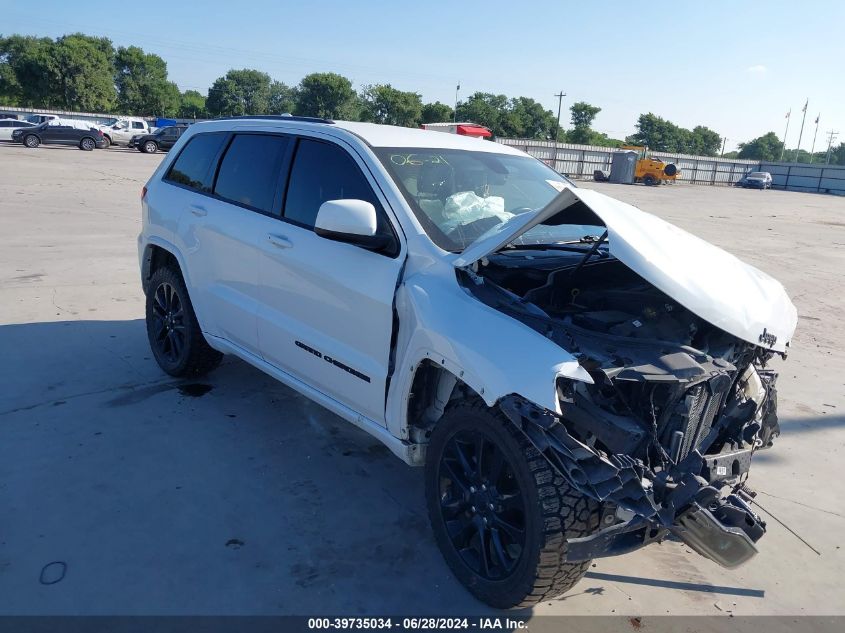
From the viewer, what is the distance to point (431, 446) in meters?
2.94

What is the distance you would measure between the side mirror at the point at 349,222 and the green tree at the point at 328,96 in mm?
82008

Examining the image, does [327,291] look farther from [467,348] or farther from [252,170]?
[252,170]

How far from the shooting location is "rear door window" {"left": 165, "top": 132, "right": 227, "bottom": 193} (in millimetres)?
4613

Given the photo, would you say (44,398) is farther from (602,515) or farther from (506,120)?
(506,120)

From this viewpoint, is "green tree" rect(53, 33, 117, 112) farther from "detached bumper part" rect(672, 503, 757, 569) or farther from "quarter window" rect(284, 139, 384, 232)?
"detached bumper part" rect(672, 503, 757, 569)

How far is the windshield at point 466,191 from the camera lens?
10.9 feet

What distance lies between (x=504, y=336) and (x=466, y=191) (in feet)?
4.34

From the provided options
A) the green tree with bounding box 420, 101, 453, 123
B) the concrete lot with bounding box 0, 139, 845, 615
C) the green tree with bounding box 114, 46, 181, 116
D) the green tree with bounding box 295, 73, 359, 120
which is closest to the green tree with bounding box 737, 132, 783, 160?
the green tree with bounding box 420, 101, 453, 123

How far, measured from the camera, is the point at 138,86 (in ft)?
262

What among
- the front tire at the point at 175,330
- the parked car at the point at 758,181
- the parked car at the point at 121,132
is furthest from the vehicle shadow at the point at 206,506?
the parked car at the point at 758,181

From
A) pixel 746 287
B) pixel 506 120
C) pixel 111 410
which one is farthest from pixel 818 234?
pixel 506 120

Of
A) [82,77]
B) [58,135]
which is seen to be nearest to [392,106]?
[82,77]

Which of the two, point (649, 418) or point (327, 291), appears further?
point (327, 291)

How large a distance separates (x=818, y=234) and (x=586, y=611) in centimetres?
1885
